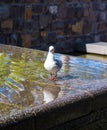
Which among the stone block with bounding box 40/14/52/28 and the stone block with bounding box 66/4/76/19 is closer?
the stone block with bounding box 40/14/52/28

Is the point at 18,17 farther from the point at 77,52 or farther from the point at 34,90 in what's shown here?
the point at 34,90

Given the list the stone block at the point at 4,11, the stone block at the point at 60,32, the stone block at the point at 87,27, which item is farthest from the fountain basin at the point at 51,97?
the stone block at the point at 87,27

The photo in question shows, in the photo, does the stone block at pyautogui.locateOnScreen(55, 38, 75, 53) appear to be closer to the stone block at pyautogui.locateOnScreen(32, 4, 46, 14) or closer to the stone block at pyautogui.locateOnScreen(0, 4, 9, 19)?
the stone block at pyautogui.locateOnScreen(32, 4, 46, 14)

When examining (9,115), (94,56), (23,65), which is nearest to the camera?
(9,115)

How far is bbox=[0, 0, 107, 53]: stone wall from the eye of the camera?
7.18 metres

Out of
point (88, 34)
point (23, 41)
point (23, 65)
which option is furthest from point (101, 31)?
point (23, 65)

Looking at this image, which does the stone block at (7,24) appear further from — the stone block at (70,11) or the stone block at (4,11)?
the stone block at (70,11)

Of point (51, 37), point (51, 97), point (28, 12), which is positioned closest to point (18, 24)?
point (28, 12)

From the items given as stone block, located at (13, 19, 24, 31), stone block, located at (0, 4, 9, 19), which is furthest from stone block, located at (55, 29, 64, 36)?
stone block, located at (0, 4, 9, 19)

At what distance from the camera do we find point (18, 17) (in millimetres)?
7340

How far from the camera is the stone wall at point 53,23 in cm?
718

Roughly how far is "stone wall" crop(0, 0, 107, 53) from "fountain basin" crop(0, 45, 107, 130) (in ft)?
9.63

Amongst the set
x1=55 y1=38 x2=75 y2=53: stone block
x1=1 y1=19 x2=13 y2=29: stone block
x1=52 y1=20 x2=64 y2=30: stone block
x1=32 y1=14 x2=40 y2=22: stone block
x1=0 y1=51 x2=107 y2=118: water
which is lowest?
x1=55 y1=38 x2=75 y2=53: stone block

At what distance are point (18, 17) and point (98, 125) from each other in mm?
4460
